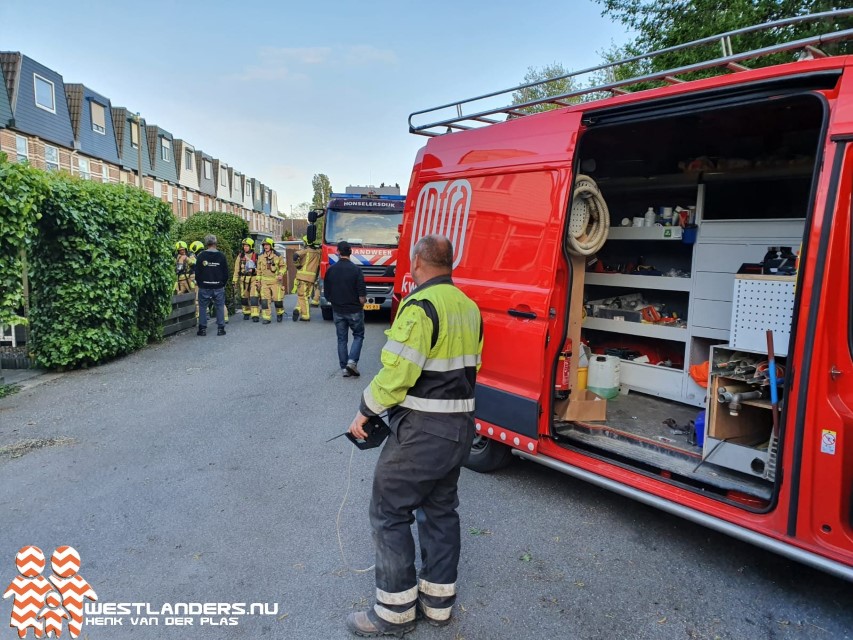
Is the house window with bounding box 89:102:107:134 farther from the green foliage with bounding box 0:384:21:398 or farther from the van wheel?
the van wheel

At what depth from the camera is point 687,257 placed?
567 centimetres

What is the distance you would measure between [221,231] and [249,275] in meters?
2.08

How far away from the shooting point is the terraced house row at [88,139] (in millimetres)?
25656

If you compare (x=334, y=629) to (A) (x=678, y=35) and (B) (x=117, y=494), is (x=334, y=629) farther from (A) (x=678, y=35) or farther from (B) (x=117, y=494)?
(A) (x=678, y=35)

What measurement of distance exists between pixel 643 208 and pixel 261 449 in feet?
14.6

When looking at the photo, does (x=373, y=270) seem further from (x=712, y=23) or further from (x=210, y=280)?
(x=712, y=23)

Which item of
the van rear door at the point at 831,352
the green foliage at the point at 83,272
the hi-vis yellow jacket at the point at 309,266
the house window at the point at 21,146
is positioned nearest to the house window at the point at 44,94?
the house window at the point at 21,146

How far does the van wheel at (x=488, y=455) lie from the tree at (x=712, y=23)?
21.9 feet

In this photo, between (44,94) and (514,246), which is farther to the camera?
(44,94)

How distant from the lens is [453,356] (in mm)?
2672

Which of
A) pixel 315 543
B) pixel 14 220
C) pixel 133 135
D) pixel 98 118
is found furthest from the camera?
pixel 133 135

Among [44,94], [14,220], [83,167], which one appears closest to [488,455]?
[14,220]

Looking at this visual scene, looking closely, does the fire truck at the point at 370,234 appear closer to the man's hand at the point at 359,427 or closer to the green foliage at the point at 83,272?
the green foliage at the point at 83,272

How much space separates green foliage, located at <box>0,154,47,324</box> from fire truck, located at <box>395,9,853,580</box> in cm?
421
